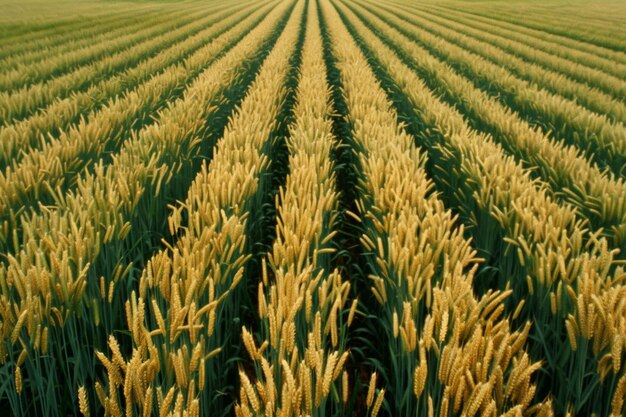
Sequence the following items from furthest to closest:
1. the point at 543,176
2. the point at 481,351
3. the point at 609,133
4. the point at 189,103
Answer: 1. the point at 189,103
2. the point at 609,133
3. the point at 543,176
4. the point at 481,351

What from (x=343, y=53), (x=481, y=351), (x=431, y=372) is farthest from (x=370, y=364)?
(x=343, y=53)

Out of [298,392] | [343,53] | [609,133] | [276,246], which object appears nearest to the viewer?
[298,392]

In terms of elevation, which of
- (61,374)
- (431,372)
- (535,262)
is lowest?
(61,374)

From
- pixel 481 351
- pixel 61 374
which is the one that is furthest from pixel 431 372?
pixel 61 374

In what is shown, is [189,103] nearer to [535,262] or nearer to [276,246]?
[276,246]

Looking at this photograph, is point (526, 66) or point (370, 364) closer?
point (370, 364)

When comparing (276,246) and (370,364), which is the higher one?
(276,246)

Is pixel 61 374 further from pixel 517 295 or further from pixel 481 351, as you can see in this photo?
pixel 517 295
